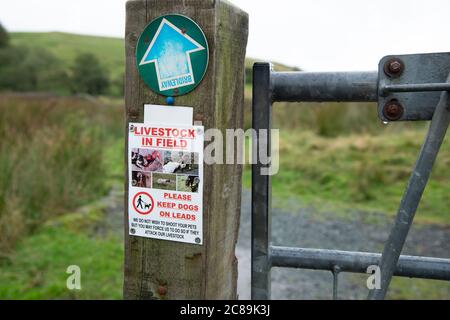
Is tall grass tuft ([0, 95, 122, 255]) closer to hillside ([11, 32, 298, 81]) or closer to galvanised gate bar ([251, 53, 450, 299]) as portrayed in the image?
galvanised gate bar ([251, 53, 450, 299])

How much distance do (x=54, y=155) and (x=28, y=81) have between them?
65.0 ft

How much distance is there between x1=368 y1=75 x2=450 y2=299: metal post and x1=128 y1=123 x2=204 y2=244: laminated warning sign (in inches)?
20.0

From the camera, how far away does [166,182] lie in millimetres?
1395

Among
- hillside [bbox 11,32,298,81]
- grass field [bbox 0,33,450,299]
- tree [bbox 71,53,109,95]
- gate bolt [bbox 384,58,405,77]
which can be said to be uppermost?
hillside [bbox 11,32,298,81]

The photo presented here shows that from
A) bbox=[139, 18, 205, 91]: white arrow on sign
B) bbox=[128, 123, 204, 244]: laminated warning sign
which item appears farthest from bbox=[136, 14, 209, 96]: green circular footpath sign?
bbox=[128, 123, 204, 244]: laminated warning sign

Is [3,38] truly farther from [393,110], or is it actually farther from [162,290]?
[393,110]

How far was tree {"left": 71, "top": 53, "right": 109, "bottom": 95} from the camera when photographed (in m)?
27.6

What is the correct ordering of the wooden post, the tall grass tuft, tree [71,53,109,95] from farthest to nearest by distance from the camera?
tree [71,53,109,95]
the tall grass tuft
the wooden post

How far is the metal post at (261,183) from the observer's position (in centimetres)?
138

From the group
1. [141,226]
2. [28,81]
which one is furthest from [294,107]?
[28,81]

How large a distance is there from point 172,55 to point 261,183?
→ 44cm

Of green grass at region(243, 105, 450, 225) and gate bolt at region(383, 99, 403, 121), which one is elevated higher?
gate bolt at region(383, 99, 403, 121)

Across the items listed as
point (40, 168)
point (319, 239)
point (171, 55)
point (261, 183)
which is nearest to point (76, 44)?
point (40, 168)

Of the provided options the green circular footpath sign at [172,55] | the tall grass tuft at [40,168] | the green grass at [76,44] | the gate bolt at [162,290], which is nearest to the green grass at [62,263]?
the tall grass tuft at [40,168]
